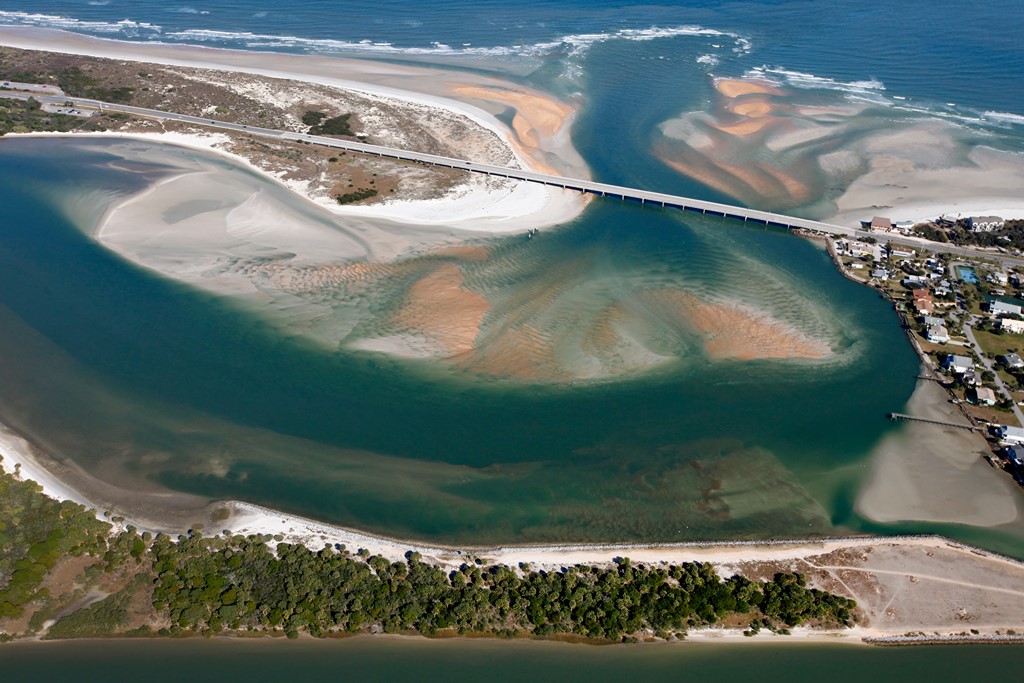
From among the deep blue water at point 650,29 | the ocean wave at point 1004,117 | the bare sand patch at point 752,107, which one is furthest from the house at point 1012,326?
the deep blue water at point 650,29

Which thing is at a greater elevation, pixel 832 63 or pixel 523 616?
pixel 832 63

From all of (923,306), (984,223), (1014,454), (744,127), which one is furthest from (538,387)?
(744,127)

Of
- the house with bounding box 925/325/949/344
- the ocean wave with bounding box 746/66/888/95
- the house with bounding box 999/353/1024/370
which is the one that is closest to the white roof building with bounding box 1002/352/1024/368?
the house with bounding box 999/353/1024/370

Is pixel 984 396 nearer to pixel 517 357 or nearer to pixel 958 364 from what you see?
pixel 958 364

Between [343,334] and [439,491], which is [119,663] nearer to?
[439,491]

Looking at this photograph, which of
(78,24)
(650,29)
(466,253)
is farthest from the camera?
(650,29)

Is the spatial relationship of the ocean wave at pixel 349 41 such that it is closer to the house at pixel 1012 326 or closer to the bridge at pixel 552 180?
the bridge at pixel 552 180

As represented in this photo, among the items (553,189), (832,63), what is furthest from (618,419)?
(832,63)
